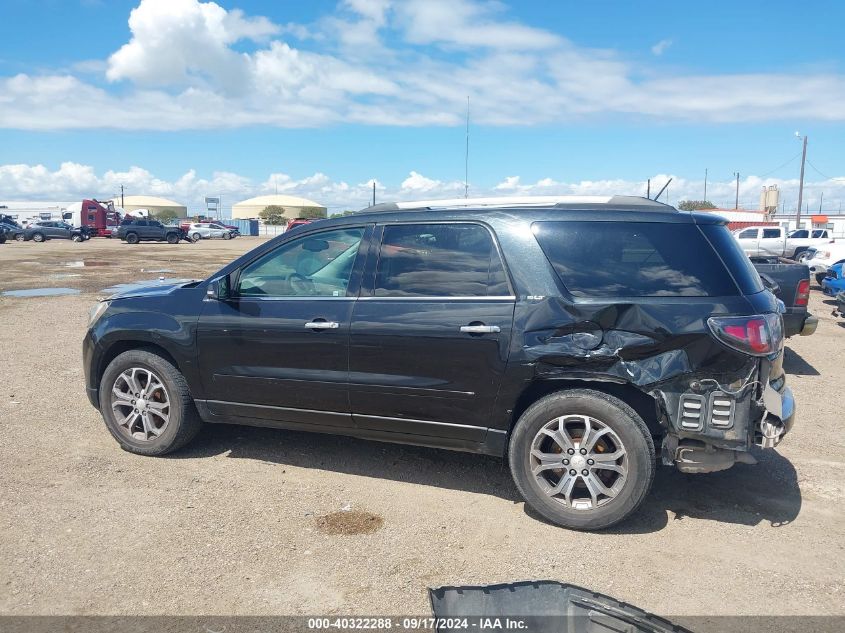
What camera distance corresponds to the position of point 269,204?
14612 centimetres

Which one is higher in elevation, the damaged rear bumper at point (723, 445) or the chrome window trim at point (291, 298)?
the chrome window trim at point (291, 298)

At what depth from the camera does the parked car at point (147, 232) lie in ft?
143

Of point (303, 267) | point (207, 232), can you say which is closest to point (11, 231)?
point (207, 232)

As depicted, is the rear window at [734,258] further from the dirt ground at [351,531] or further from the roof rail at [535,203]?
the dirt ground at [351,531]

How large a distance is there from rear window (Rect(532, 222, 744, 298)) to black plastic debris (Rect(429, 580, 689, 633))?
1.63m

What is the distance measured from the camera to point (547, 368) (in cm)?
384

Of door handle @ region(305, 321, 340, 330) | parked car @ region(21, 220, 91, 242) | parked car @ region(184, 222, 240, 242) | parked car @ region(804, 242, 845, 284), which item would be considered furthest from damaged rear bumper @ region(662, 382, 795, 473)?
parked car @ region(184, 222, 240, 242)

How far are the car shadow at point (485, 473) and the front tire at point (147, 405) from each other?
0.76ft

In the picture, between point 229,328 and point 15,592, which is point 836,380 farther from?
point 15,592

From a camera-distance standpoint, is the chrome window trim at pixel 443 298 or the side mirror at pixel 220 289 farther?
the side mirror at pixel 220 289

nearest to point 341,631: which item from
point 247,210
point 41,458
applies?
point 41,458

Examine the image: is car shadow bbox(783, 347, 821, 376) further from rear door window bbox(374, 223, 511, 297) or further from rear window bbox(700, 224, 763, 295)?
rear door window bbox(374, 223, 511, 297)

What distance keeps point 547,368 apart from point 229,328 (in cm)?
217

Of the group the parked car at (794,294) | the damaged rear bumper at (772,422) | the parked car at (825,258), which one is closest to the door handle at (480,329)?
the damaged rear bumper at (772,422)
